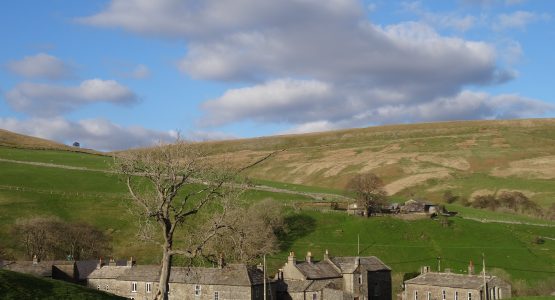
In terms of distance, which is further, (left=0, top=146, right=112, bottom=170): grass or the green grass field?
(left=0, top=146, right=112, bottom=170): grass

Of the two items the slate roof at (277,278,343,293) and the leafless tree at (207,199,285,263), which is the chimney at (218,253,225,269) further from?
the slate roof at (277,278,343,293)

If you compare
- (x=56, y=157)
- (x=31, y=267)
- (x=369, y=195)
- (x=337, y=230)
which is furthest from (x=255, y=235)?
(x=56, y=157)

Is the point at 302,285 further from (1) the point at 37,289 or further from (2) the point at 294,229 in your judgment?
(1) the point at 37,289

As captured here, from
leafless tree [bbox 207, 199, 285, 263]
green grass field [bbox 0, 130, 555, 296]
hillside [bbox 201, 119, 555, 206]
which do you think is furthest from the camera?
hillside [bbox 201, 119, 555, 206]

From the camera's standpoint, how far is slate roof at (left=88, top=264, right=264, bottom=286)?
68.3 metres

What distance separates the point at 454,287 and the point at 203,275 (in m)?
28.7

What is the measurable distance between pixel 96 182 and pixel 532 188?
324 ft

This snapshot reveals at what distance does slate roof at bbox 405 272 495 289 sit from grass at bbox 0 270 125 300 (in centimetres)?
4546

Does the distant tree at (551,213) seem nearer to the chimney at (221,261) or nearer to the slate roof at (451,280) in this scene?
the slate roof at (451,280)

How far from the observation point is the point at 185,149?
40.2m

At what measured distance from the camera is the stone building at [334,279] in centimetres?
7162

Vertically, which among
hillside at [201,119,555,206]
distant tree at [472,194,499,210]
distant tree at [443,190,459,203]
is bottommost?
distant tree at [472,194,499,210]

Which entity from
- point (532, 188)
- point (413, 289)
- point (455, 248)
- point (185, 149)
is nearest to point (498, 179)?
point (532, 188)

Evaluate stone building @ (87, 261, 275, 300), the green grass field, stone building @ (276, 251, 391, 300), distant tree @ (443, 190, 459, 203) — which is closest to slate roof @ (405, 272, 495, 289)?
stone building @ (276, 251, 391, 300)
